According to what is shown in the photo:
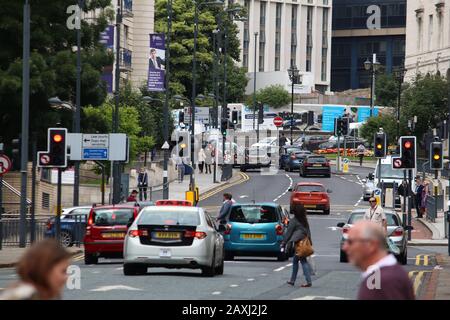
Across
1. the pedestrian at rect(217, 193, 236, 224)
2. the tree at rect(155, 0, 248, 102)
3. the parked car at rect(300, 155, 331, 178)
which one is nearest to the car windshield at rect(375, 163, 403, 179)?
the parked car at rect(300, 155, 331, 178)

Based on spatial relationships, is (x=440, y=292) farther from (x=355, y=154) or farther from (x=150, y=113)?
(x=355, y=154)

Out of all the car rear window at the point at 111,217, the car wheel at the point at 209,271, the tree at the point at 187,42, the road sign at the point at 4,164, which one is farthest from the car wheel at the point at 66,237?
the tree at the point at 187,42

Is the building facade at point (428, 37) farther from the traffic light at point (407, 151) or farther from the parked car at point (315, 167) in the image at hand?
the traffic light at point (407, 151)

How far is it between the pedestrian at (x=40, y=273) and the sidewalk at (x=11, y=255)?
74.0 ft

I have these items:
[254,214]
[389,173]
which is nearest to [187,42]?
[389,173]

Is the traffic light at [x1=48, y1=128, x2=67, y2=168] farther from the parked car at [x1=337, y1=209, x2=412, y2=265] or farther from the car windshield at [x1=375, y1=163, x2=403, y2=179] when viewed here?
the car windshield at [x1=375, y1=163, x2=403, y2=179]

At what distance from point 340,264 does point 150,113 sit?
47.0m

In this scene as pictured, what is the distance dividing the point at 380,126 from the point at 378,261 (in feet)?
297

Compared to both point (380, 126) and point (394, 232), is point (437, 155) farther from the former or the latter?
point (380, 126)

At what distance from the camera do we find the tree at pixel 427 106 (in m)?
88.4

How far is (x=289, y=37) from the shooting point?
6590 inches

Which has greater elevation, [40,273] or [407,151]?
[407,151]

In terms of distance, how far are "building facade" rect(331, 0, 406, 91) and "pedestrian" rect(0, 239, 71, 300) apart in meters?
154

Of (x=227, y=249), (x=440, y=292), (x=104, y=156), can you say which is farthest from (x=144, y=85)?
(x=440, y=292)
